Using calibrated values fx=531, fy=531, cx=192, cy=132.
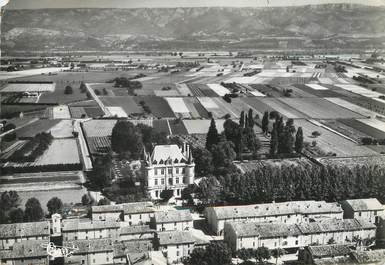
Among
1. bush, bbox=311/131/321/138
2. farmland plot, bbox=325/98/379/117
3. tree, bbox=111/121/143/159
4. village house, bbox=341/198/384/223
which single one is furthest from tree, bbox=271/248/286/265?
farmland plot, bbox=325/98/379/117

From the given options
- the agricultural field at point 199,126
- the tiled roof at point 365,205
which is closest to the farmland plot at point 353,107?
the agricultural field at point 199,126

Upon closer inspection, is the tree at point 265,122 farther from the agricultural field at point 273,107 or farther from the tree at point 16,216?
the tree at point 16,216

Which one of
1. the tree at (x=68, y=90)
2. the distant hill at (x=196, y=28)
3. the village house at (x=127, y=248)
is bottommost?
the village house at (x=127, y=248)

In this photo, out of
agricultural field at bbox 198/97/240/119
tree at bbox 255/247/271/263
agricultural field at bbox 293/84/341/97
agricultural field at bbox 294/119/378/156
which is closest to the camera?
tree at bbox 255/247/271/263

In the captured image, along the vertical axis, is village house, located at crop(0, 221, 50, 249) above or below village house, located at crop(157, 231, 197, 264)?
above

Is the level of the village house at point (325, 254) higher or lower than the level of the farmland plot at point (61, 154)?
lower

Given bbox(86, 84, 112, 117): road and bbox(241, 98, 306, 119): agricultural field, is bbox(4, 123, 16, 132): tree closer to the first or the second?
bbox(86, 84, 112, 117): road

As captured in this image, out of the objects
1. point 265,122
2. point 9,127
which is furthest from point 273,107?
point 9,127
